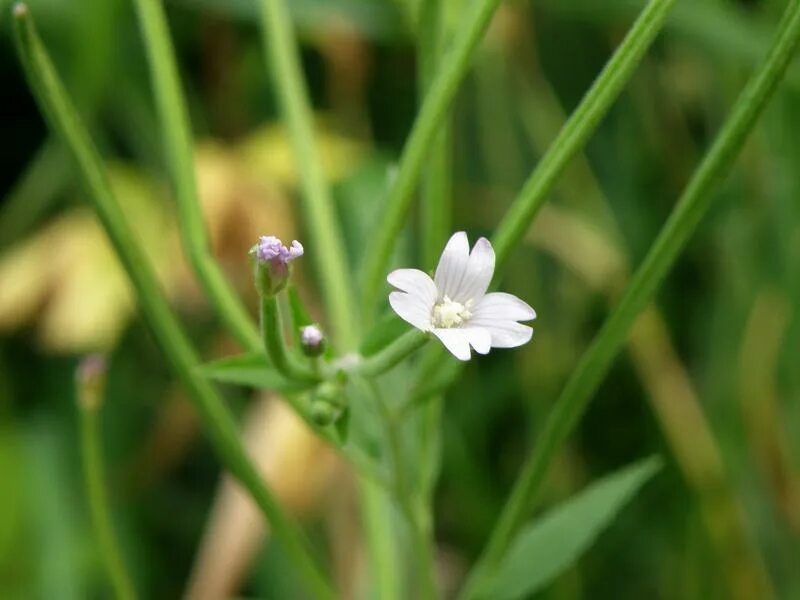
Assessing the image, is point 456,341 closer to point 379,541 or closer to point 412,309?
point 412,309

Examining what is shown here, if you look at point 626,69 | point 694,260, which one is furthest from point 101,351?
point 626,69

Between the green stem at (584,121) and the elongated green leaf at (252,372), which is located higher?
the green stem at (584,121)

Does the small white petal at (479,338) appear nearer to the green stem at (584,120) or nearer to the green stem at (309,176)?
the green stem at (584,120)

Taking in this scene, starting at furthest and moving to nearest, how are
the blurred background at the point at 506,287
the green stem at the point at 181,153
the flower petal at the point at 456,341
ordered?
the blurred background at the point at 506,287
the green stem at the point at 181,153
the flower petal at the point at 456,341

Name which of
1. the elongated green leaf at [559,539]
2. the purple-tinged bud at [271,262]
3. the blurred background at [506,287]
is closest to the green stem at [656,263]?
the elongated green leaf at [559,539]

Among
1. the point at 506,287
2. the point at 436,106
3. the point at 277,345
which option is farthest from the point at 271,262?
the point at 506,287

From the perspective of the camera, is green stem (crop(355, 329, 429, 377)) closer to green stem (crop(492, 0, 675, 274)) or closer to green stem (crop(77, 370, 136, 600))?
green stem (crop(492, 0, 675, 274))

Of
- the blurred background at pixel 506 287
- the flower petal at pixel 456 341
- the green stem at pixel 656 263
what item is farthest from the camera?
the blurred background at pixel 506 287
